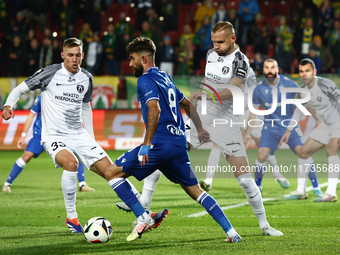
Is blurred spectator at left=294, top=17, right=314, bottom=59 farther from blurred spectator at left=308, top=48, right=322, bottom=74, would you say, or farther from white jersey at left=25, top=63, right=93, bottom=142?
white jersey at left=25, top=63, right=93, bottom=142

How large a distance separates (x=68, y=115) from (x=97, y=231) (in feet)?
5.53

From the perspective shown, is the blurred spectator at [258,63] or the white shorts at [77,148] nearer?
the white shorts at [77,148]

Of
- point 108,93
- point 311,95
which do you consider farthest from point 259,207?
point 108,93

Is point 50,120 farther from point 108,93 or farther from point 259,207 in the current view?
point 108,93

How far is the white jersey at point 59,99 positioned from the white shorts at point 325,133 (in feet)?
12.5

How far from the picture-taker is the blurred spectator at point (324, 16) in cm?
1761

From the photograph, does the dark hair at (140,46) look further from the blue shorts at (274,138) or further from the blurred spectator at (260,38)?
the blurred spectator at (260,38)

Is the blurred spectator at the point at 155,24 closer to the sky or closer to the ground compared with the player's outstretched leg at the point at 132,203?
closer to the sky

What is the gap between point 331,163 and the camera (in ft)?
26.1

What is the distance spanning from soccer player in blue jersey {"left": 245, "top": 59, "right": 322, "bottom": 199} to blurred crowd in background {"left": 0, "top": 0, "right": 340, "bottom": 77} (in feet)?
23.2

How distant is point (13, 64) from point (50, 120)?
474 inches

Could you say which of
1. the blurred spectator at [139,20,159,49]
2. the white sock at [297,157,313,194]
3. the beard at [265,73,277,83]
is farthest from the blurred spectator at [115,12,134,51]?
the white sock at [297,157,313,194]

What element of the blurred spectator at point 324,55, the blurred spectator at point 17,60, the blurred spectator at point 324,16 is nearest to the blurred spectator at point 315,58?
the blurred spectator at point 324,55

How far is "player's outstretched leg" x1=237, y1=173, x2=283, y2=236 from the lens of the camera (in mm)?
5133
